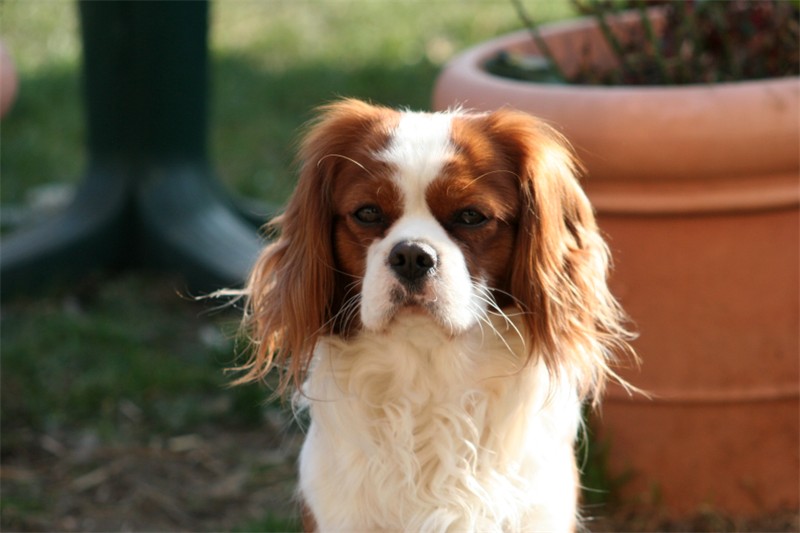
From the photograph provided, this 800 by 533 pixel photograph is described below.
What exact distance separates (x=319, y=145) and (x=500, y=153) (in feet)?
1.24

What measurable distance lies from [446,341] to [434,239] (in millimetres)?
280

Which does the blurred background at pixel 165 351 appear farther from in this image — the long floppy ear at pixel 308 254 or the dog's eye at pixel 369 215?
the dog's eye at pixel 369 215

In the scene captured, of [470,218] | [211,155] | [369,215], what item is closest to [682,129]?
[470,218]

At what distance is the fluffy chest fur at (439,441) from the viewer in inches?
102

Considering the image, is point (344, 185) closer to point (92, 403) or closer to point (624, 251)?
point (624, 251)

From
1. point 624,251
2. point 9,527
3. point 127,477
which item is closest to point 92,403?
point 127,477

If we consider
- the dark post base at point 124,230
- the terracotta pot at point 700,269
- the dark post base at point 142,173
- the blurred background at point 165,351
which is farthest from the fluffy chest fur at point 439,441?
the dark post base at point 124,230

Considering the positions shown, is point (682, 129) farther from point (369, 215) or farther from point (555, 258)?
point (369, 215)

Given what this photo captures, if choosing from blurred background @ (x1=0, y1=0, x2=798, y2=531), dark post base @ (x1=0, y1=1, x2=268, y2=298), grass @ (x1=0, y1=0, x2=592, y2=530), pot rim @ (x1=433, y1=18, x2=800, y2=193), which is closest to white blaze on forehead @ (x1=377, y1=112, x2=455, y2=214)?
grass @ (x1=0, y1=0, x2=592, y2=530)

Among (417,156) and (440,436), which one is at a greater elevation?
(417,156)

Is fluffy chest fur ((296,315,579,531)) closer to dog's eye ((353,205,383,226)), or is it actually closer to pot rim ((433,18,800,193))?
dog's eye ((353,205,383,226))

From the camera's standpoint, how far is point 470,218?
2.41 m

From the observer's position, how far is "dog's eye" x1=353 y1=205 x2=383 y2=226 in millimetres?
2422

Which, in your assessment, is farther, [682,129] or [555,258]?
[682,129]
